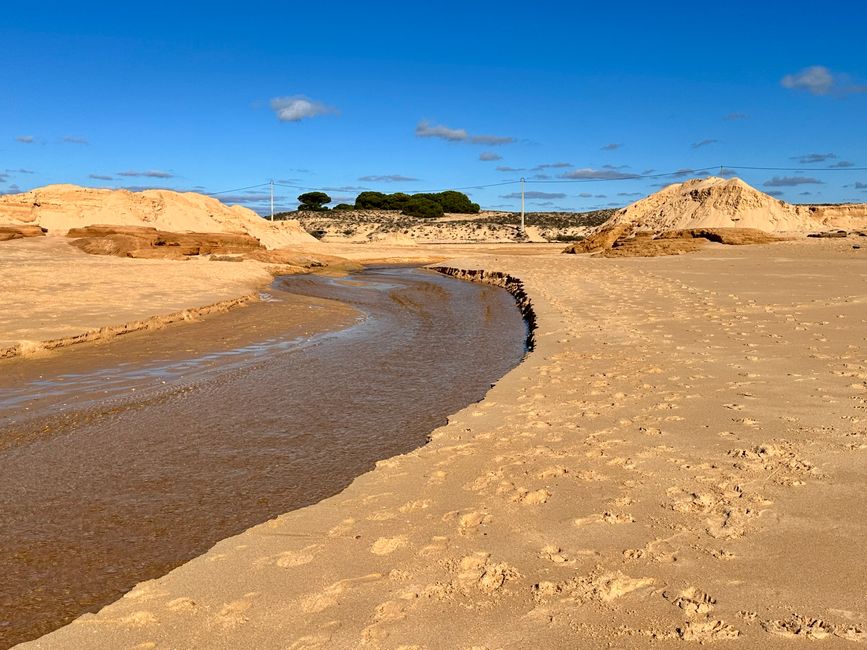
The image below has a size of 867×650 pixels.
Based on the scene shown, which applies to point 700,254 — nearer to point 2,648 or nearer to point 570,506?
point 570,506

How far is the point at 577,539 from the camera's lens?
3.69 metres

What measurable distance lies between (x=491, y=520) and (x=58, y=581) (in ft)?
8.33

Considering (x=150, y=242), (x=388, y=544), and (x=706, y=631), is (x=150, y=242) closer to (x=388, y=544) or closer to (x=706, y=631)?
(x=388, y=544)

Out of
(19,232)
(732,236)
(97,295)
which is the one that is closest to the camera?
(97,295)

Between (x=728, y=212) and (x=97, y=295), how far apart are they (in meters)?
33.5

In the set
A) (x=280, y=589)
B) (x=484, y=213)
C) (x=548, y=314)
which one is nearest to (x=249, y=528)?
(x=280, y=589)

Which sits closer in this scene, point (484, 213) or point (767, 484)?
point (767, 484)

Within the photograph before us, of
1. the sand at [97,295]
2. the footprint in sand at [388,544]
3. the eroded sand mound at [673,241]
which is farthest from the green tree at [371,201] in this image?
the footprint in sand at [388,544]

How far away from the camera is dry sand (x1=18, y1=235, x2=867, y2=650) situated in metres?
2.87

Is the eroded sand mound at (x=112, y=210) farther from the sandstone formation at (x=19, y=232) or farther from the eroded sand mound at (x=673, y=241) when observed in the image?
the eroded sand mound at (x=673, y=241)

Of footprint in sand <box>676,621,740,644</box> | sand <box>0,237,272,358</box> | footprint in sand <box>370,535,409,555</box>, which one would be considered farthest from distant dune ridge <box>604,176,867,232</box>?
footprint in sand <box>676,621,740,644</box>

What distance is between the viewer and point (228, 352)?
429 inches

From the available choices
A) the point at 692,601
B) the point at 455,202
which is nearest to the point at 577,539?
the point at 692,601

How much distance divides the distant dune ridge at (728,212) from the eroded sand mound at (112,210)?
2569cm
